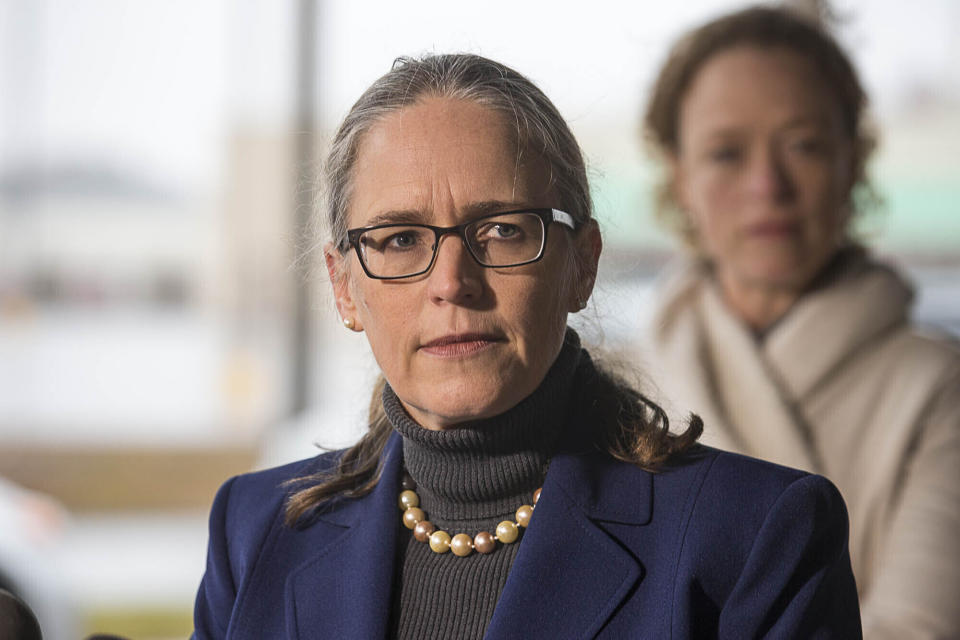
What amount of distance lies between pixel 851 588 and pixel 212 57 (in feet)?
15.0

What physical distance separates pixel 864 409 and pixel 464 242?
1.23 metres

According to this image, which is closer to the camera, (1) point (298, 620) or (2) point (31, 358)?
(1) point (298, 620)

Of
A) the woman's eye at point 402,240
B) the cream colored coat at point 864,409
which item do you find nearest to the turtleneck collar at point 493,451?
the woman's eye at point 402,240

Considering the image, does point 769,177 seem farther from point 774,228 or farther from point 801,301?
point 801,301

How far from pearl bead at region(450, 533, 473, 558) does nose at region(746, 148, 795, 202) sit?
3.56 ft

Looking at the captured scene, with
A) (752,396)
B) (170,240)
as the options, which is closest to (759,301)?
(752,396)

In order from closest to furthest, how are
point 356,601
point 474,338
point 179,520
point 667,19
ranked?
1. point 474,338
2. point 356,601
3. point 667,19
4. point 179,520

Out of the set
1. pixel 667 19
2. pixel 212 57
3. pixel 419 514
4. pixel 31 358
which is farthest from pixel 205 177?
pixel 419 514

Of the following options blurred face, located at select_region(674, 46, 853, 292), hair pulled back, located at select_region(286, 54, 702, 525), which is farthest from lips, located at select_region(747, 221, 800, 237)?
hair pulled back, located at select_region(286, 54, 702, 525)

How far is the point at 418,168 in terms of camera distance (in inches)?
40.7

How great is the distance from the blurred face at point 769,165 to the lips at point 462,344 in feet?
3.56

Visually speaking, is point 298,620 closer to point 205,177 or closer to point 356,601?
point 356,601

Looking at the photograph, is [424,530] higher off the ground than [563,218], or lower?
lower

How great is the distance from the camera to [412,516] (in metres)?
1.20
